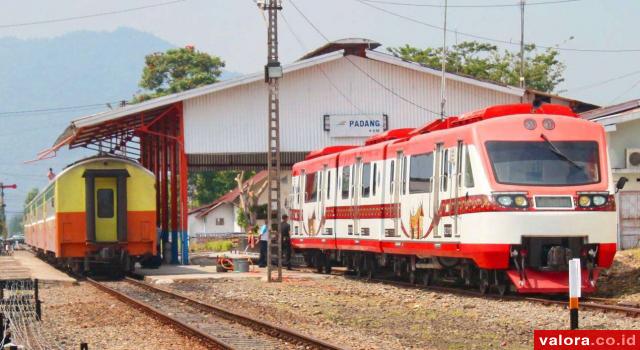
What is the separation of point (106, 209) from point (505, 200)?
14.0m

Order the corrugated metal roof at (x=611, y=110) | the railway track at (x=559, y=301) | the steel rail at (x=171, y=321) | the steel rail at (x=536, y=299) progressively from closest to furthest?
1. the steel rail at (x=171, y=321)
2. the steel rail at (x=536, y=299)
3. the railway track at (x=559, y=301)
4. the corrugated metal roof at (x=611, y=110)

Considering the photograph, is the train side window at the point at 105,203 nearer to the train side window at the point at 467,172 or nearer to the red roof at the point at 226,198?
the train side window at the point at 467,172

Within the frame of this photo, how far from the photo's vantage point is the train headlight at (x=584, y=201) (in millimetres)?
17688

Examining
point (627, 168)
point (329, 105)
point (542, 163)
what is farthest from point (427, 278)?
point (329, 105)

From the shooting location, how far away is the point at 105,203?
94.7 ft

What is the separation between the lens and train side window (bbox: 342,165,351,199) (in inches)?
1010

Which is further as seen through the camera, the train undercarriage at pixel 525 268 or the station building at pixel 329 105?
the station building at pixel 329 105

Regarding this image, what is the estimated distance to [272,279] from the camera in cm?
2566

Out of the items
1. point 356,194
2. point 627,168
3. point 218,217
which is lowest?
point 218,217

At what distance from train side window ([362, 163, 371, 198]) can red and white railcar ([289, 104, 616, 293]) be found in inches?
76.4

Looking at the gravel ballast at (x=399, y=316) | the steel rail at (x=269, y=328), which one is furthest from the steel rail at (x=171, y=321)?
the gravel ballast at (x=399, y=316)

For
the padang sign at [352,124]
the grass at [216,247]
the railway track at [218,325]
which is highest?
the padang sign at [352,124]

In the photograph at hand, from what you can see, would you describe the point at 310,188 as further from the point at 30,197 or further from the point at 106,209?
the point at 30,197

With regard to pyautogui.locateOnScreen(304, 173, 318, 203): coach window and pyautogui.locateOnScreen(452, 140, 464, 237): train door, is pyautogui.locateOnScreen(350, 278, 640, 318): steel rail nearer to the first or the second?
pyautogui.locateOnScreen(452, 140, 464, 237): train door
